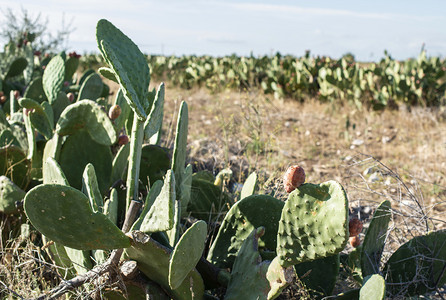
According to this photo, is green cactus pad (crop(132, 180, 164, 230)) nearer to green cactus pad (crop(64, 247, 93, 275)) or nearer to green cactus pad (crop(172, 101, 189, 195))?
green cactus pad (crop(172, 101, 189, 195))

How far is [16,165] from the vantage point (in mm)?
2914

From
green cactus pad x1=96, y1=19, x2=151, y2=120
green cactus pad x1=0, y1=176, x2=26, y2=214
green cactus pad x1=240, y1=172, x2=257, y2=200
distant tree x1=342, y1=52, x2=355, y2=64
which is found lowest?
green cactus pad x1=0, y1=176, x2=26, y2=214

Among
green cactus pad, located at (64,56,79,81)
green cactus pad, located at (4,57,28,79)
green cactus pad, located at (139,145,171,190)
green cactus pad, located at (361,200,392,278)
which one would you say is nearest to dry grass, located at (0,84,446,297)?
green cactus pad, located at (64,56,79,81)

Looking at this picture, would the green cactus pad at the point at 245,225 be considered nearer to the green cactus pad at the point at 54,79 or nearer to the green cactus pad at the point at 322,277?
the green cactus pad at the point at 322,277

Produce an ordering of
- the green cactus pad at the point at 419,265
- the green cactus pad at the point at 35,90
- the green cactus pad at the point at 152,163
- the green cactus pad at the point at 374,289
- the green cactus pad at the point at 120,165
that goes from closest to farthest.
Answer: the green cactus pad at the point at 374,289 → the green cactus pad at the point at 419,265 → the green cactus pad at the point at 120,165 → the green cactus pad at the point at 152,163 → the green cactus pad at the point at 35,90

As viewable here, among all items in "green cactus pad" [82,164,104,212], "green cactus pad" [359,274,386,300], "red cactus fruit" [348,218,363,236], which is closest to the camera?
"green cactus pad" [359,274,386,300]

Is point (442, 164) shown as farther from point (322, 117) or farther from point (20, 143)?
point (20, 143)

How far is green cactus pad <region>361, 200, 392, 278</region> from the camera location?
202cm

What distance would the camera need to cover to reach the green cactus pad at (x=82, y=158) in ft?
8.75

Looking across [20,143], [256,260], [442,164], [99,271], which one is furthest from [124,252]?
[442,164]

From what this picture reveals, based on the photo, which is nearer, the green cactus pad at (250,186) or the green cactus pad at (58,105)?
the green cactus pad at (250,186)

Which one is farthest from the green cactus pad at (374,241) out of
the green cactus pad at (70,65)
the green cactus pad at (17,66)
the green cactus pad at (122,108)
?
the green cactus pad at (17,66)

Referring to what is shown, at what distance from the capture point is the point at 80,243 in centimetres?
167

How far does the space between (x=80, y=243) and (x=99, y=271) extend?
0.69 feet
